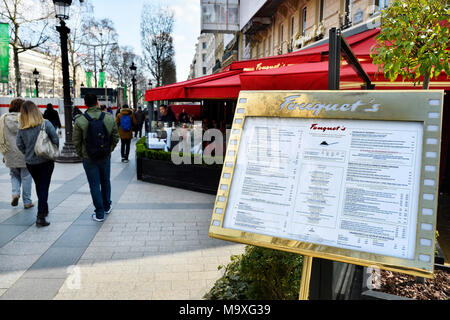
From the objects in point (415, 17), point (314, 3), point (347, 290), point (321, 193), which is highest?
point (314, 3)

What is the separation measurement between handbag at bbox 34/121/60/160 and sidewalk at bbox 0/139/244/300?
43.6 inches

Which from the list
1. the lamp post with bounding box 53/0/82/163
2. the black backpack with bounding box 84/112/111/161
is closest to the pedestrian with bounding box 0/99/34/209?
the black backpack with bounding box 84/112/111/161

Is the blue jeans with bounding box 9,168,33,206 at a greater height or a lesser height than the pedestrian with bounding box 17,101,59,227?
lesser

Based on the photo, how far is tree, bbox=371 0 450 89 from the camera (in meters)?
2.79

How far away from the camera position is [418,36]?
2.87m

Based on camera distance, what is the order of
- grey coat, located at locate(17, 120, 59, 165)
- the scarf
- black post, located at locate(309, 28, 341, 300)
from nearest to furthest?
black post, located at locate(309, 28, 341, 300) → grey coat, located at locate(17, 120, 59, 165) → the scarf

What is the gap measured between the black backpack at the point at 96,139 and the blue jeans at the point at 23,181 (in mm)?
1431

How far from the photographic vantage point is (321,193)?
1763 mm

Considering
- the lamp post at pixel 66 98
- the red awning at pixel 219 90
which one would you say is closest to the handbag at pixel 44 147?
the red awning at pixel 219 90

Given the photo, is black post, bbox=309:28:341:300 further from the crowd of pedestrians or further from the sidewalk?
the crowd of pedestrians

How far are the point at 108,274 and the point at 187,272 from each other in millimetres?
862

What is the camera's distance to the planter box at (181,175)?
7641mm
